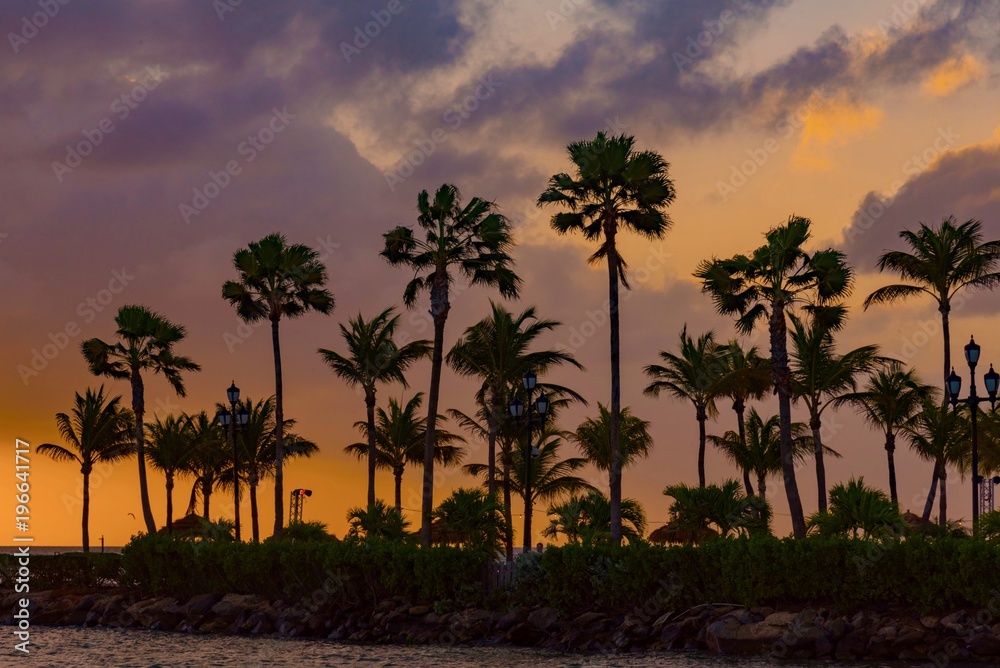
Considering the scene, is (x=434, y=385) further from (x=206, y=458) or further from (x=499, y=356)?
(x=206, y=458)

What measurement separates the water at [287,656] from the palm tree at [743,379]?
1666 centimetres

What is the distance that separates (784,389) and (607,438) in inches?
538

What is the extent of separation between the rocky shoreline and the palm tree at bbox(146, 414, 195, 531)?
25.2m

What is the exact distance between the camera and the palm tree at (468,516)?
42.9m

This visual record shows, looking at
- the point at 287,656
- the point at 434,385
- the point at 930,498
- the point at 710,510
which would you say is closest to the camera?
the point at 287,656

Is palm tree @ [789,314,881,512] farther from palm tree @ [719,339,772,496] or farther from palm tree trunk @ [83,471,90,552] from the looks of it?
palm tree trunk @ [83,471,90,552]

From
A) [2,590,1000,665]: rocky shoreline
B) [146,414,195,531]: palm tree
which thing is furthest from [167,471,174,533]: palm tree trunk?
[2,590,1000,665]: rocky shoreline

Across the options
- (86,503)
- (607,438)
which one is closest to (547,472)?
(607,438)

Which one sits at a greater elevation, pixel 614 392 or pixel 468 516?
pixel 614 392

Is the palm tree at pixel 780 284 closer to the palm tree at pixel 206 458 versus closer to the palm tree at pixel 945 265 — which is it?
the palm tree at pixel 945 265

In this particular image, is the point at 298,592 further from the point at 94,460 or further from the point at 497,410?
the point at 94,460

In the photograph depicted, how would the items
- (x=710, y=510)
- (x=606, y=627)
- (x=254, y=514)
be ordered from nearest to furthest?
(x=606, y=627), (x=710, y=510), (x=254, y=514)

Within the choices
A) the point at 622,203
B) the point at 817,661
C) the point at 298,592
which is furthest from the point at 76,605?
the point at 817,661

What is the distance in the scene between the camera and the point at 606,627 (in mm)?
34344
